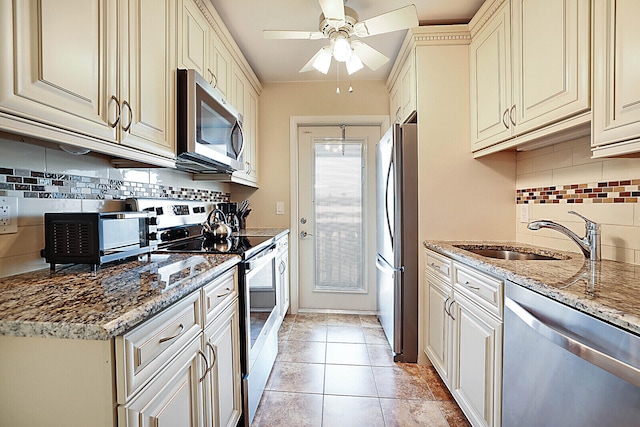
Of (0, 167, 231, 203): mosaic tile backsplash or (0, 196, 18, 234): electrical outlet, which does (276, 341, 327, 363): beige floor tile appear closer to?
(0, 167, 231, 203): mosaic tile backsplash

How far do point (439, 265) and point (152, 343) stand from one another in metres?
1.58

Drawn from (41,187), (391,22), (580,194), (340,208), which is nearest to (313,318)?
(340,208)

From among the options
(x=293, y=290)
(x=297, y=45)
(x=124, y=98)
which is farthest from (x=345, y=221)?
(x=124, y=98)

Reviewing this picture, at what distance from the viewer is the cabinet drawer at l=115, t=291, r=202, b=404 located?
672 mm

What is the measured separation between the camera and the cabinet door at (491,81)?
5.47 ft

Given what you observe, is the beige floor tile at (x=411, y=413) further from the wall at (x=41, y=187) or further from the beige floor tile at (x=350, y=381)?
the wall at (x=41, y=187)

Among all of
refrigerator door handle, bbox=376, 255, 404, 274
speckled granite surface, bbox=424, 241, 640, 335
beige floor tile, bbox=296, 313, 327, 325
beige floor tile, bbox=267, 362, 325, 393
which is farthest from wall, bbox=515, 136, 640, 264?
beige floor tile, bbox=296, 313, 327, 325

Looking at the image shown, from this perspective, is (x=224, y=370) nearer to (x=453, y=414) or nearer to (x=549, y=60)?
(x=453, y=414)

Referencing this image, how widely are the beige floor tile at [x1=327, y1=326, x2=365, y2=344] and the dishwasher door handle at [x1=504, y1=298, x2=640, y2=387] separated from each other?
1.67 m

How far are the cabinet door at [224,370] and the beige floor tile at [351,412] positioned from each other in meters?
0.50

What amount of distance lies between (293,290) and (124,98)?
7.78 feet

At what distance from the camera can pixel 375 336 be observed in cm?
260

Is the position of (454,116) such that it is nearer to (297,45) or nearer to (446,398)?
(297,45)

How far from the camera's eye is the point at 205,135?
1597 millimetres
